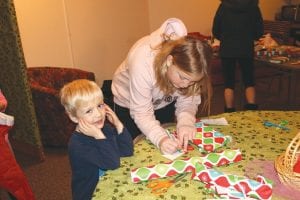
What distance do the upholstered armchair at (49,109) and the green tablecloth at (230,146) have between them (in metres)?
1.67

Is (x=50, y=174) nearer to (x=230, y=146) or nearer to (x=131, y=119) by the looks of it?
(x=131, y=119)

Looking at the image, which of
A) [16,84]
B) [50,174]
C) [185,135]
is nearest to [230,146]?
[185,135]

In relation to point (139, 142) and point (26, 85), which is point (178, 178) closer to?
point (139, 142)

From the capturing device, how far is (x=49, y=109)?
2.97 metres

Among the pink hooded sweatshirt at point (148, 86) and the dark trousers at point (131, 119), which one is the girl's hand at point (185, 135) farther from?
the dark trousers at point (131, 119)

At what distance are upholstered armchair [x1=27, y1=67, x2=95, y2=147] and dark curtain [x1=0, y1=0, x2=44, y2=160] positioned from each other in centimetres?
23

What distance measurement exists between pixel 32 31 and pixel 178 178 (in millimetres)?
3040

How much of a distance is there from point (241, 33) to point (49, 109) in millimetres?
1960

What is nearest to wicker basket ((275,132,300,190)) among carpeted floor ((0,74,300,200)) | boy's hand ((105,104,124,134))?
boy's hand ((105,104,124,134))

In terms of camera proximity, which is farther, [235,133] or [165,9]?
[165,9]

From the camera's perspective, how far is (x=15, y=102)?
2.75 metres

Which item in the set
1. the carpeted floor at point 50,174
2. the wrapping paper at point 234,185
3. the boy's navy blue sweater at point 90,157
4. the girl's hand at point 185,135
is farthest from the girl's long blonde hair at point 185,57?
the carpeted floor at point 50,174

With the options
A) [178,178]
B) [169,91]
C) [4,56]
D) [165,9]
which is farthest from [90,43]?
[178,178]

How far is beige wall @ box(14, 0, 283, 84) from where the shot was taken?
3.65 m
